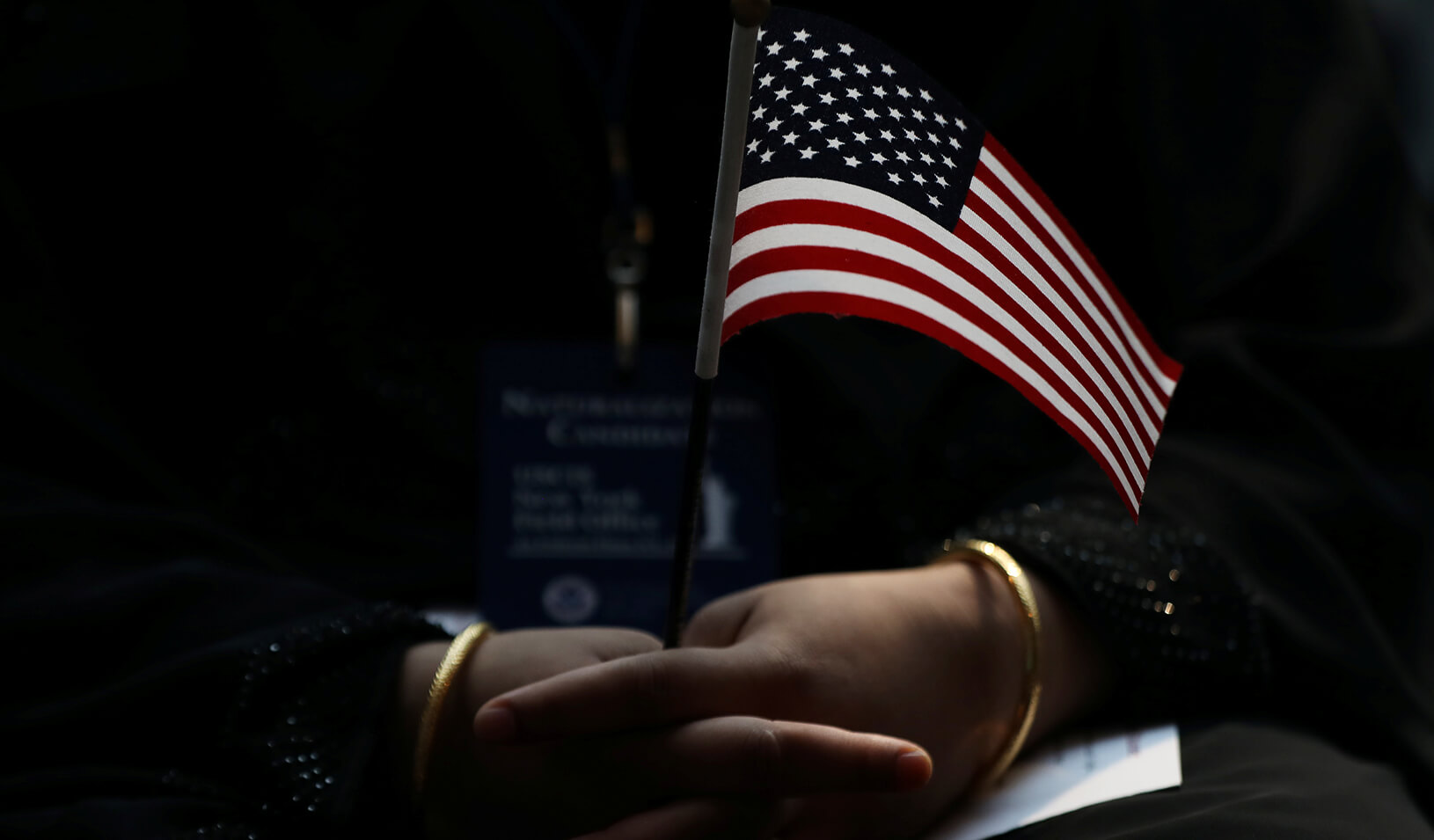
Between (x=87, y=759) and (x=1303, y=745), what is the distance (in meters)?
0.63

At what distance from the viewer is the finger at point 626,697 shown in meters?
0.45

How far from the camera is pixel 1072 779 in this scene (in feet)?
1.83

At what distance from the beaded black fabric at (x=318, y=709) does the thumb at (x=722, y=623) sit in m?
0.15

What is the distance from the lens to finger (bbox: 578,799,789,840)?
45cm

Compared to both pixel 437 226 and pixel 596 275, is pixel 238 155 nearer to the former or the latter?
pixel 437 226

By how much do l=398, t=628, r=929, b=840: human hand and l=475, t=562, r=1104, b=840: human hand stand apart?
17 millimetres


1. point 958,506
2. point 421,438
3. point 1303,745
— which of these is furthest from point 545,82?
point 1303,745

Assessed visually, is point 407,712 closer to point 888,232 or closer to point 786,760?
point 786,760

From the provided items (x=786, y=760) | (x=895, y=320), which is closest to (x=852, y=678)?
(x=786, y=760)

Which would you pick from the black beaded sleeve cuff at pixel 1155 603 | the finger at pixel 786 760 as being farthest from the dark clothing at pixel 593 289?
the finger at pixel 786 760

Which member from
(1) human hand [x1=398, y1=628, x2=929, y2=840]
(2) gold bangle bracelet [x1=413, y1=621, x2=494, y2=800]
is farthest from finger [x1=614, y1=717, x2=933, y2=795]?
(2) gold bangle bracelet [x1=413, y1=621, x2=494, y2=800]

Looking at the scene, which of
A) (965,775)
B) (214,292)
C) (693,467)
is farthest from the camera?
(214,292)

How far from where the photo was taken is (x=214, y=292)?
0.73m

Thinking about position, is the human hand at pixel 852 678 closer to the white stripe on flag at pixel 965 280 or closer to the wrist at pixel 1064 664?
the wrist at pixel 1064 664
